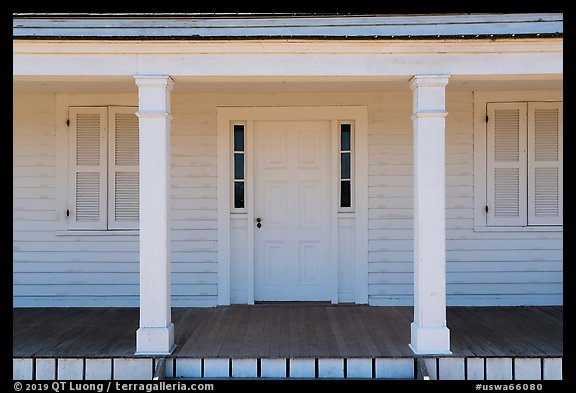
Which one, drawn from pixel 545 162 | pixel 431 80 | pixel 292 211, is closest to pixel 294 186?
pixel 292 211

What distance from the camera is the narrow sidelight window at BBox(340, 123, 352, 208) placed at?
5891 millimetres

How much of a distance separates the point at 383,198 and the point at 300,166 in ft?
3.28

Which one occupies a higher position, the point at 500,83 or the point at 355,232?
the point at 500,83

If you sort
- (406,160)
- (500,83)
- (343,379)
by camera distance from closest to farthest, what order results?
(343,379) → (500,83) → (406,160)

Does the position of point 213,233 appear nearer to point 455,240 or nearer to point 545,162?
point 455,240

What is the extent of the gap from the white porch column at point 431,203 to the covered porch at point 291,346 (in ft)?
Result: 1.28

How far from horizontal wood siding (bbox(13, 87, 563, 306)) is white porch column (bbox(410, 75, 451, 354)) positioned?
60.6 inches

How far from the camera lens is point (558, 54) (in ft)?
14.0

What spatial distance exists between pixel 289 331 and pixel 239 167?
6.54 feet

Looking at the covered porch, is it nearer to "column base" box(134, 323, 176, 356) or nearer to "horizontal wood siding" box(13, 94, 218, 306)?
"column base" box(134, 323, 176, 356)

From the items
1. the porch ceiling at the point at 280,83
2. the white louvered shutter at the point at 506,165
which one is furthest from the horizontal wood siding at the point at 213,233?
the porch ceiling at the point at 280,83

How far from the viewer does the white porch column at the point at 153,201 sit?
424cm

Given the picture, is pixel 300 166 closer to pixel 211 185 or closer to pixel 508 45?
pixel 211 185

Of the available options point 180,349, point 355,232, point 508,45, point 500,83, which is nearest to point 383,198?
point 355,232
